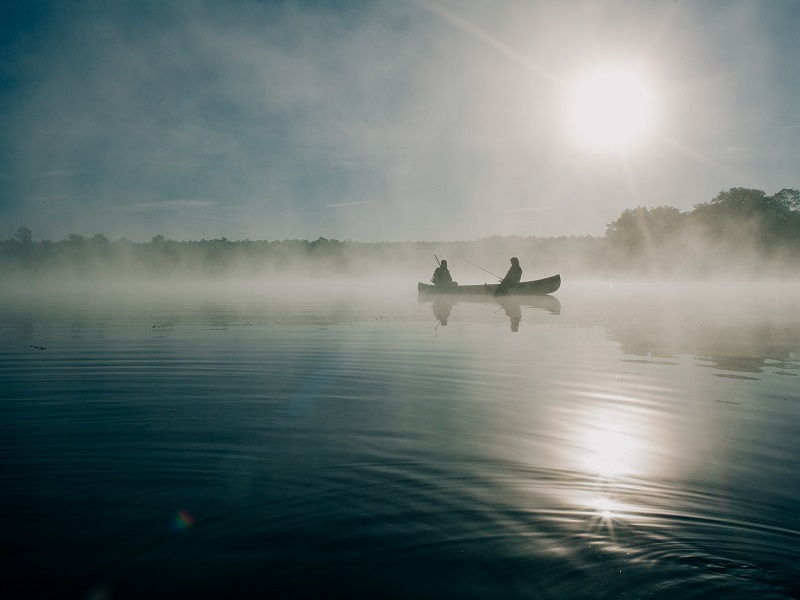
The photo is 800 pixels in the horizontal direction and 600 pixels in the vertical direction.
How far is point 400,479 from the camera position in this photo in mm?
5133

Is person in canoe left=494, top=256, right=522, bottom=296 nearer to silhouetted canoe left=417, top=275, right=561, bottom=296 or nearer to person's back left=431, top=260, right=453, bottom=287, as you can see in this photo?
silhouetted canoe left=417, top=275, right=561, bottom=296

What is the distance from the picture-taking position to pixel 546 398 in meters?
8.60

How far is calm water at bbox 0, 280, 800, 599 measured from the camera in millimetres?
3594

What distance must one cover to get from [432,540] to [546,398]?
16.1 feet

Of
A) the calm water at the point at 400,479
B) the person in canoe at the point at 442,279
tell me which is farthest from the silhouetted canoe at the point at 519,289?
the calm water at the point at 400,479

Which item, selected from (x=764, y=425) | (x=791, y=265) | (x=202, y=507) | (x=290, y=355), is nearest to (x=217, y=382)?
(x=290, y=355)

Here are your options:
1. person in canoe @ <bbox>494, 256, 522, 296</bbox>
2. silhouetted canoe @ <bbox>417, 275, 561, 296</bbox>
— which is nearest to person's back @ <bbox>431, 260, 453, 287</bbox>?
silhouetted canoe @ <bbox>417, 275, 561, 296</bbox>

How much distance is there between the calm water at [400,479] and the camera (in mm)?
3594

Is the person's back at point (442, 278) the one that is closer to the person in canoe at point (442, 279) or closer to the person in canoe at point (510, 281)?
the person in canoe at point (442, 279)

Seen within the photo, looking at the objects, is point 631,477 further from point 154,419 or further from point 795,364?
point 795,364

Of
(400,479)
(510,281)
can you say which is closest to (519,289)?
(510,281)

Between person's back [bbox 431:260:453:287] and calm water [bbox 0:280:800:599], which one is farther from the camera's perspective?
person's back [bbox 431:260:453:287]

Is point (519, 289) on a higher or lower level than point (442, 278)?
lower

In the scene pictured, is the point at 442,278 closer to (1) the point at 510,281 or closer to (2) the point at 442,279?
(2) the point at 442,279
